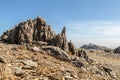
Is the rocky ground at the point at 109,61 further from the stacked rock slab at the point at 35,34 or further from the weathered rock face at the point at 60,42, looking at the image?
the stacked rock slab at the point at 35,34

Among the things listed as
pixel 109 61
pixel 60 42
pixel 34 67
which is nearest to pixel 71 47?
pixel 60 42

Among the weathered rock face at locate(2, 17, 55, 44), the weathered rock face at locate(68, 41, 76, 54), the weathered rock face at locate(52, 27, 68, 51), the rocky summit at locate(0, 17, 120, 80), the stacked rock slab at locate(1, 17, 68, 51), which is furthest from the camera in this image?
the weathered rock face at locate(68, 41, 76, 54)

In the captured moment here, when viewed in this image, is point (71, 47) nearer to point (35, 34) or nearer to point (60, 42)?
point (60, 42)

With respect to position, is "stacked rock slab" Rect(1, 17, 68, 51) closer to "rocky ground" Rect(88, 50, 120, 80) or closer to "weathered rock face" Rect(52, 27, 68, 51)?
"weathered rock face" Rect(52, 27, 68, 51)

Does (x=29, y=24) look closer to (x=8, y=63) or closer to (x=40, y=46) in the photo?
(x=40, y=46)

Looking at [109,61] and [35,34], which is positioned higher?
[35,34]

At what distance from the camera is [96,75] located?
4475 centimetres

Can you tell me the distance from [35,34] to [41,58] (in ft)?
44.2

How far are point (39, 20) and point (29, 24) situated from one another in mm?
3057

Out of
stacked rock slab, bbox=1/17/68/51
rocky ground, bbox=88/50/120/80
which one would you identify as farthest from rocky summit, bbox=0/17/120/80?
rocky ground, bbox=88/50/120/80

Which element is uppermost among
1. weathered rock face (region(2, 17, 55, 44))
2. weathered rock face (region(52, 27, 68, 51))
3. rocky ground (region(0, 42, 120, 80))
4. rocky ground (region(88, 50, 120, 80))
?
weathered rock face (region(2, 17, 55, 44))

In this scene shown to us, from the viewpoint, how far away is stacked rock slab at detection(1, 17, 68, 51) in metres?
54.1

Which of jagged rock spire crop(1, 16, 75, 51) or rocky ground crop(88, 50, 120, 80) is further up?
jagged rock spire crop(1, 16, 75, 51)

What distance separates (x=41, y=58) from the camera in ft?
145
